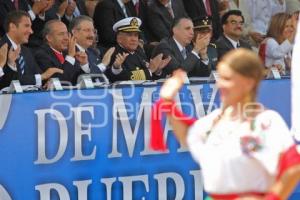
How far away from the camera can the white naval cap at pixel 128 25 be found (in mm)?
11102

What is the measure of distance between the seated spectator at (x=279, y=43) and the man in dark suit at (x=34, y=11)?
2.55 meters

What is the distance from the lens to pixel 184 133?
5.82 meters

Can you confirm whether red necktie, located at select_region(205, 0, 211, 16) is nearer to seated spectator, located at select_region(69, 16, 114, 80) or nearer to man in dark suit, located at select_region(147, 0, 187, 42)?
man in dark suit, located at select_region(147, 0, 187, 42)

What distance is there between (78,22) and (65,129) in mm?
2423

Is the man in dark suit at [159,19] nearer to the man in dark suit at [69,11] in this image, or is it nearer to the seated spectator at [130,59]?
the seated spectator at [130,59]

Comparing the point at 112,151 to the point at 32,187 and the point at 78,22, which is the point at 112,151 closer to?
the point at 32,187

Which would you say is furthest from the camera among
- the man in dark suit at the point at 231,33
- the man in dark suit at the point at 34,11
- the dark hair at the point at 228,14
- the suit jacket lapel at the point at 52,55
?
the dark hair at the point at 228,14

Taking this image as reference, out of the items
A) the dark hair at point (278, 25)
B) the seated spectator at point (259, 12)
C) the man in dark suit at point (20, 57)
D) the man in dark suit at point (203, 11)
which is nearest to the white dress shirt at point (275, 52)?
the dark hair at point (278, 25)

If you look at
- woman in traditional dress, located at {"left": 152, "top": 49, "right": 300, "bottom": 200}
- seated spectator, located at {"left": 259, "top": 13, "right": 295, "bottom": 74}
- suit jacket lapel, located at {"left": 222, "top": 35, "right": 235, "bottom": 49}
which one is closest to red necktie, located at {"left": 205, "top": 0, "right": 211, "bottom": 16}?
seated spectator, located at {"left": 259, "top": 13, "right": 295, "bottom": 74}

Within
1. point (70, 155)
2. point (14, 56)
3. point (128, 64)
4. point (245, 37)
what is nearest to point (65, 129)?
point (70, 155)

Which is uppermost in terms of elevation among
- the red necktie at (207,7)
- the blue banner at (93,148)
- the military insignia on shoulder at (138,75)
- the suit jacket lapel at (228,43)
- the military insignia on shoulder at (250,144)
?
the red necktie at (207,7)

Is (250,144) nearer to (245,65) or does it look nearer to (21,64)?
(245,65)

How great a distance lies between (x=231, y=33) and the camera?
12273 mm

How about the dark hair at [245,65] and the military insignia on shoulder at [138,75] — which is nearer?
the dark hair at [245,65]
